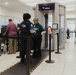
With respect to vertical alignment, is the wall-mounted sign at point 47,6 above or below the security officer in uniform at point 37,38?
above

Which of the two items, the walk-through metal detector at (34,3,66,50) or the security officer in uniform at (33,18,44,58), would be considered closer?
the security officer in uniform at (33,18,44,58)

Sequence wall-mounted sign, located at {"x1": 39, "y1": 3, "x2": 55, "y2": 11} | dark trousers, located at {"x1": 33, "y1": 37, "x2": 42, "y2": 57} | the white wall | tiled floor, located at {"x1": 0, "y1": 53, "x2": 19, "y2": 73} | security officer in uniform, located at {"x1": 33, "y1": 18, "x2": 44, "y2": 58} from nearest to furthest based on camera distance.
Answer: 1. tiled floor, located at {"x1": 0, "y1": 53, "x2": 19, "y2": 73}
2. security officer in uniform, located at {"x1": 33, "y1": 18, "x2": 44, "y2": 58}
3. dark trousers, located at {"x1": 33, "y1": 37, "x2": 42, "y2": 57}
4. wall-mounted sign, located at {"x1": 39, "y1": 3, "x2": 55, "y2": 11}
5. the white wall

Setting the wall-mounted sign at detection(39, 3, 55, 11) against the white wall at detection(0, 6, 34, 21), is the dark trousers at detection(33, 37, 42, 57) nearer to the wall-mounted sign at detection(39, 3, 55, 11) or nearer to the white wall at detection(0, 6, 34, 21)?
the wall-mounted sign at detection(39, 3, 55, 11)

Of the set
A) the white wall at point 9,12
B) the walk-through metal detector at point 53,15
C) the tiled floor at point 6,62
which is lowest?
the tiled floor at point 6,62

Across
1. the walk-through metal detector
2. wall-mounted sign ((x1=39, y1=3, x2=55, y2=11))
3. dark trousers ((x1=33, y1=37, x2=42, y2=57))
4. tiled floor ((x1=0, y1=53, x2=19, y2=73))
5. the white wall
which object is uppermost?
the white wall

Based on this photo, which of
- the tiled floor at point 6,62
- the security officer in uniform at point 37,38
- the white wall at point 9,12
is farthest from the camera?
the white wall at point 9,12

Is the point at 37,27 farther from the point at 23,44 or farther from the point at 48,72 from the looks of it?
the point at 48,72

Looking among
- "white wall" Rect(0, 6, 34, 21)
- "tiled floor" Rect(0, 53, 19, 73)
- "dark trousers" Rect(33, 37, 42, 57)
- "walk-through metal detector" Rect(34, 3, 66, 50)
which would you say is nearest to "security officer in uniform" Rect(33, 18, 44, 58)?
"dark trousers" Rect(33, 37, 42, 57)

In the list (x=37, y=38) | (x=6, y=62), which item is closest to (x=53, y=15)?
(x=37, y=38)

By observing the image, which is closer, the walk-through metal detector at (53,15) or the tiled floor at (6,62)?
the tiled floor at (6,62)

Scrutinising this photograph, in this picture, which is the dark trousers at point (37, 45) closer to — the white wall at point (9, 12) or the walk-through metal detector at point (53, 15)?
the walk-through metal detector at point (53, 15)

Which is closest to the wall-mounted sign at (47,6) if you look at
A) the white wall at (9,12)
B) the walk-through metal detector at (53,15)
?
the walk-through metal detector at (53,15)

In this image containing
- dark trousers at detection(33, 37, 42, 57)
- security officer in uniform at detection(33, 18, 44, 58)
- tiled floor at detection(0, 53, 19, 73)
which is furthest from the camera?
dark trousers at detection(33, 37, 42, 57)

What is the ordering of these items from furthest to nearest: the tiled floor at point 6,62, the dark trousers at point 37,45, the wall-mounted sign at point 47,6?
the wall-mounted sign at point 47,6 → the dark trousers at point 37,45 → the tiled floor at point 6,62
